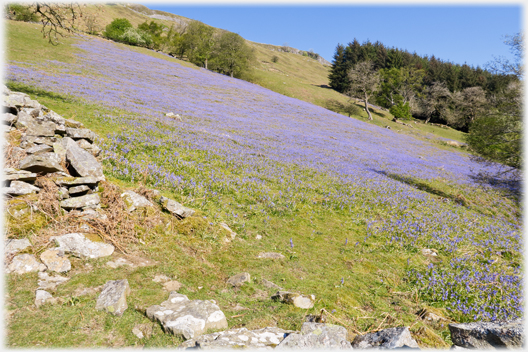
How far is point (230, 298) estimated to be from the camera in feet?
18.5

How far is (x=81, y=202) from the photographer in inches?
255

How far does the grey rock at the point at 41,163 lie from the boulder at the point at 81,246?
2.15 metres

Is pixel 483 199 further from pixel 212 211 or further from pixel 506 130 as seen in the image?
pixel 212 211

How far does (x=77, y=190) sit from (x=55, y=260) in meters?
2.07

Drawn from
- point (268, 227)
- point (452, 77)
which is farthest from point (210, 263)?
point (452, 77)

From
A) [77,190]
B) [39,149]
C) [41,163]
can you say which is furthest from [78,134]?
[77,190]

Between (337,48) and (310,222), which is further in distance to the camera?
(337,48)

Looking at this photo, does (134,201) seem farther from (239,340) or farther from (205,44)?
(205,44)

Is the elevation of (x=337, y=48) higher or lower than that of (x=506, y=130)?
higher

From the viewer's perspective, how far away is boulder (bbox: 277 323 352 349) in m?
3.73

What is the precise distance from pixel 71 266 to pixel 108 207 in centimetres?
200

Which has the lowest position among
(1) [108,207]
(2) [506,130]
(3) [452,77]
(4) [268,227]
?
(4) [268,227]

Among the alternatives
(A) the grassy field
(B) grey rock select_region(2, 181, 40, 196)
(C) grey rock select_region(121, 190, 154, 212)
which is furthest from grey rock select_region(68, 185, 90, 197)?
(A) the grassy field

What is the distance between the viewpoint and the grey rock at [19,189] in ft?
19.1
